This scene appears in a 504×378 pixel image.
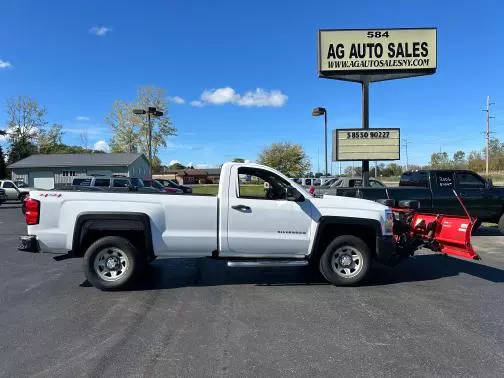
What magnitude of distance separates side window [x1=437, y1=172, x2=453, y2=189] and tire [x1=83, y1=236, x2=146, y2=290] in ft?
31.0

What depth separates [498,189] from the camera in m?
12.9

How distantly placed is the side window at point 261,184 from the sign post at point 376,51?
972cm

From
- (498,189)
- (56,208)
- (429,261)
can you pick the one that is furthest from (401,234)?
(498,189)

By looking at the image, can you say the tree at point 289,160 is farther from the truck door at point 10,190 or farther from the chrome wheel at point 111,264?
the chrome wheel at point 111,264

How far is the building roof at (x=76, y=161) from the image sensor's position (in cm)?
4991

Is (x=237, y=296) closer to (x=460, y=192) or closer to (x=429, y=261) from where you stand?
(x=429, y=261)

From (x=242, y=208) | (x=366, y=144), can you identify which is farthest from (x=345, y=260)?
(x=366, y=144)

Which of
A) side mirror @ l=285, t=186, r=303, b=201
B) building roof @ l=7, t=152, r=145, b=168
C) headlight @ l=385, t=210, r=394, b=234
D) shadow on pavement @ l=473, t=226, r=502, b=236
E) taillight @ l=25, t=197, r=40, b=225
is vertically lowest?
shadow on pavement @ l=473, t=226, r=502, b=236

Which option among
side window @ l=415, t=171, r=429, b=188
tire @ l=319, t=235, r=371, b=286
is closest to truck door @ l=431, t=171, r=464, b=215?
side window @ l=415, t=171, r=429, b=188

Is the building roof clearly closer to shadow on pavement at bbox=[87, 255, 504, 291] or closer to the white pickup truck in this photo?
shadow on pavement at bbox=[87, 255, 504, 291]

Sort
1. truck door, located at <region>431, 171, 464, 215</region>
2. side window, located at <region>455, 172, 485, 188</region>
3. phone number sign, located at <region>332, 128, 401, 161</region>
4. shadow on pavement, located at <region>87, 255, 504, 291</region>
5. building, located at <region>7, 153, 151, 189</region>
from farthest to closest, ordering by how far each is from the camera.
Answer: building, located at <region>7, 153, 151, 189</region> → phone number sign, located at <region>332, 128, 401, 161</region> → side window, located at <region>455, 172, 485, 188</region> → truck door, located at <region>431, 171, 464, 215</region> → shadow on pavement, located at <region>87, 255, 504, 291</region>

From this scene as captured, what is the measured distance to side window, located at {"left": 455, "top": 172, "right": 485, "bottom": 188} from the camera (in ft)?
42.1

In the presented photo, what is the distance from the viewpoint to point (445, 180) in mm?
12680

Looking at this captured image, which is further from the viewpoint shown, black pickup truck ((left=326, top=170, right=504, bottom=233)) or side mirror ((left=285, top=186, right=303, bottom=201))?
black pickup truck ((left=326, top=170, right=504, bottom=233))
